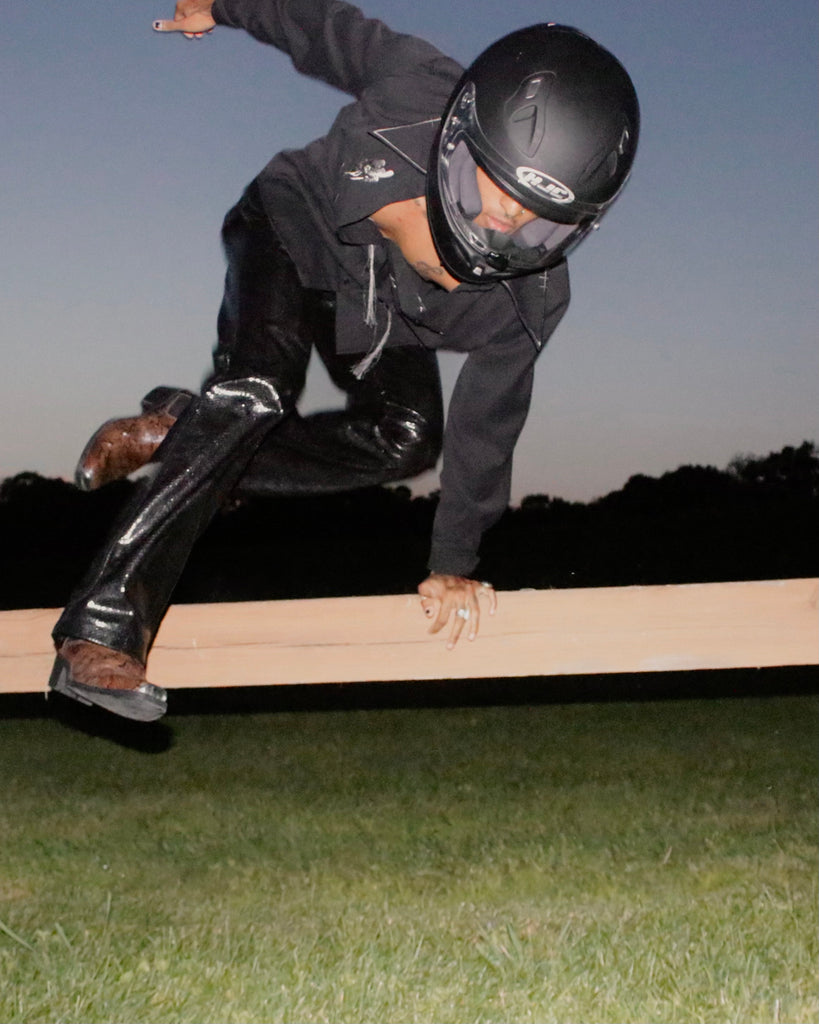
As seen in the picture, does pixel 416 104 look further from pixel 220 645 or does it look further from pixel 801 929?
pixel 801 929

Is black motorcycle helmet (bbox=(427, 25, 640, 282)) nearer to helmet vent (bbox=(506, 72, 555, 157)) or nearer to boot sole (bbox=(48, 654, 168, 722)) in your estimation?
helmet vent (bbox=(506, 72, 555, 157))

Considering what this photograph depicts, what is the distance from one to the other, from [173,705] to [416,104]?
10.8m

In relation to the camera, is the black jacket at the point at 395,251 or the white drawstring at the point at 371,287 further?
the white drawstring at the point at 371,287

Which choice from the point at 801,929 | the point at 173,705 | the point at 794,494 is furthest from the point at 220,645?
the point at 794,494

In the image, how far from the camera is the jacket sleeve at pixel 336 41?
3.09m

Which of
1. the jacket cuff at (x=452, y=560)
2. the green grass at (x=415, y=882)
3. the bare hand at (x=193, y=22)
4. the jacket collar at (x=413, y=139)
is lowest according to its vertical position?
the green grass at (x=415, y=882)

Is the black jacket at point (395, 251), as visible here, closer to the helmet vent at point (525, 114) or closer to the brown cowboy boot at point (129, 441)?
the helmet vent at point (525, 114)

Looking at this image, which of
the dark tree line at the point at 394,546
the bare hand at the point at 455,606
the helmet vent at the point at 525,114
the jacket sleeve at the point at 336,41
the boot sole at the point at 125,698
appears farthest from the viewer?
the dark tree line at the point at 394,546

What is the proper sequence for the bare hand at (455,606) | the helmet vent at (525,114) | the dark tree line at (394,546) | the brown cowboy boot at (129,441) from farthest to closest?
the dark tree line at (394,546) < the brown cowboy boot at (129,441) < the bare hand at (455,606) < the helmet vent at (525,114)

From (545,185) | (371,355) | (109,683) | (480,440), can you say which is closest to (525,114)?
(545,185)

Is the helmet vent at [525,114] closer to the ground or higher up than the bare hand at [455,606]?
Result: higher up

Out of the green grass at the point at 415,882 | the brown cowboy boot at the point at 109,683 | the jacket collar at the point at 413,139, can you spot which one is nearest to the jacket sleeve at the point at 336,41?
the jacket collar at the point at 413,139

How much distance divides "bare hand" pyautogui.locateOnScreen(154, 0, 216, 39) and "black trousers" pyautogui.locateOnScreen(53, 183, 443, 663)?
0.45 metres

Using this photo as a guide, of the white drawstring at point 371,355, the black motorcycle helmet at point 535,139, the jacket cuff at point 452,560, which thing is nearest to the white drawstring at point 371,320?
the white drawstring at point 371,355
